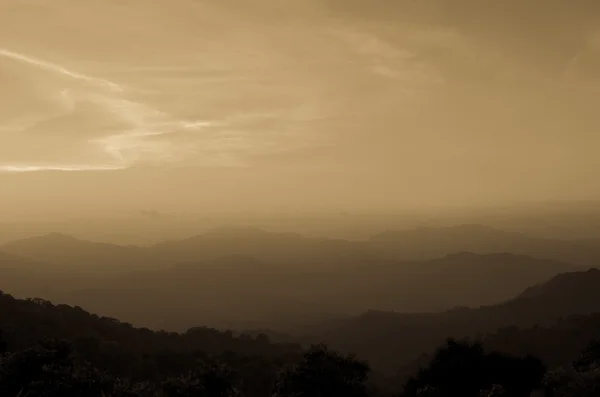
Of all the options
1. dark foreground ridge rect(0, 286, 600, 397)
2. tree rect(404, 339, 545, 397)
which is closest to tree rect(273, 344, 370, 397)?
dark foreground ridge rect(0, 286, 600, 397)

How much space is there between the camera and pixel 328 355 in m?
42.2

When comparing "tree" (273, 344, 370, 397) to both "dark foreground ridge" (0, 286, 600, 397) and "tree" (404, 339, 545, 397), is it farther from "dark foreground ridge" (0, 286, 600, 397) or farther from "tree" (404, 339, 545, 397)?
"tree" (404, 339, 545, 397)

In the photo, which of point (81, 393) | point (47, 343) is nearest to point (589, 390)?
point (81, 393)

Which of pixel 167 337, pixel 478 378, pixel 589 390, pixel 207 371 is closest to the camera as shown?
pixel 589 390

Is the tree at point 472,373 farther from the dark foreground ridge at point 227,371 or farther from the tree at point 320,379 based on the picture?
the tree at point 320,379

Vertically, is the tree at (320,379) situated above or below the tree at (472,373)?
above

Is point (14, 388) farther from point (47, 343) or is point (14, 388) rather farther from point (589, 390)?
point (589, 390)

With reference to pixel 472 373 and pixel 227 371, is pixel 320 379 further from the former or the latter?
pixel 472 373

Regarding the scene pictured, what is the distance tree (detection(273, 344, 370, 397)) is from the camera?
39.3 meters

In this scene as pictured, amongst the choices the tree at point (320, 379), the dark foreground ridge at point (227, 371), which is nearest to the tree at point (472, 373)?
the dark foreground ridge at point (227, 371)

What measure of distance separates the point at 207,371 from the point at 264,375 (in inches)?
1907

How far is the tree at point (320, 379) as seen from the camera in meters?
39.3

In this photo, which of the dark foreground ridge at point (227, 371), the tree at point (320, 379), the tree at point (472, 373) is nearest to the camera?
the dark foreground ridge at point (227, 371)

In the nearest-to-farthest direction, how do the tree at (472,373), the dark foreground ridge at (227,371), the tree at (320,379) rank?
the dark foreground ridge at (227,371), the tree at (320,379), the tree at (472,373)
